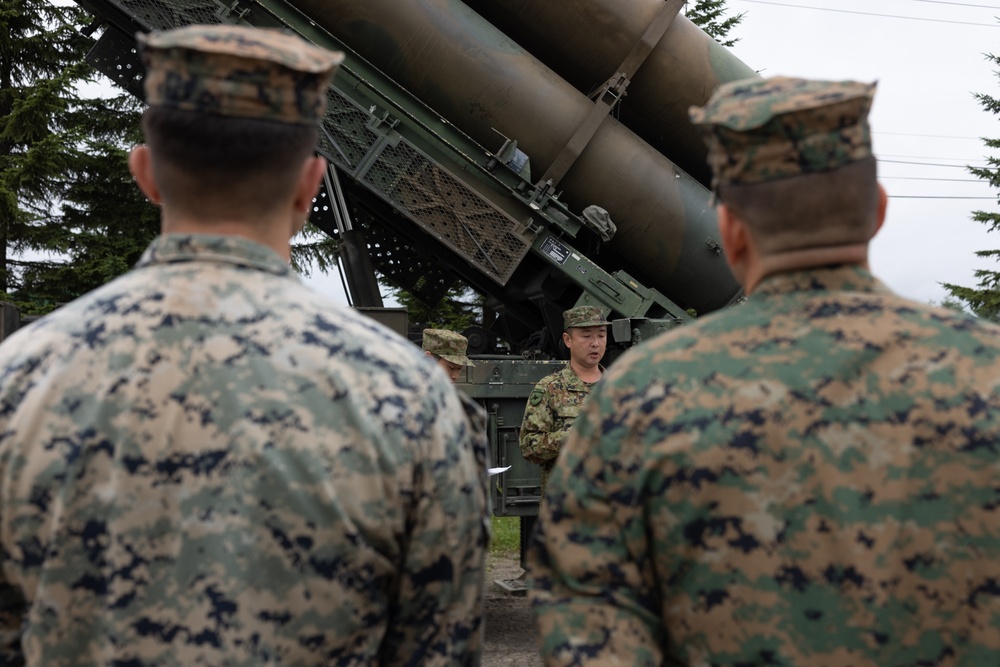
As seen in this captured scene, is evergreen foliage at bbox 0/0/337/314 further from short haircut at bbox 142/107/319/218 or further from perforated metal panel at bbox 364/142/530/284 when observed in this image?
short haircut at bbox 142/107/319/218

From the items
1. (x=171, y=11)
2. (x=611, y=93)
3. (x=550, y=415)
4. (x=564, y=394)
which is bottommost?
(x=550, y=415)

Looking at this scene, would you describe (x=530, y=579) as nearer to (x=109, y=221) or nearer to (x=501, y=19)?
(x=501, y=19)

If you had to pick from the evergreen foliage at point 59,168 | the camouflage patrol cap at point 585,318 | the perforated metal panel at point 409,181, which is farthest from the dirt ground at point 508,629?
the evergreen foliage at point 59,168

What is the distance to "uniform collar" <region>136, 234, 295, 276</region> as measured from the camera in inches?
59.0

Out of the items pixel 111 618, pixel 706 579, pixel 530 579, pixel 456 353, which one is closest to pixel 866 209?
pixel 706 579

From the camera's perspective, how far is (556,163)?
736cm

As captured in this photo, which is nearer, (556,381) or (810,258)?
(810,258)

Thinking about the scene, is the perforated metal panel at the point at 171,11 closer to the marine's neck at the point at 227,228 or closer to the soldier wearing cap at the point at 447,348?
the soldier wearing cap at the point at 447,348

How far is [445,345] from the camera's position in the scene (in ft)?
19.1

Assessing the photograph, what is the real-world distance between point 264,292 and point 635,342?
5.81m

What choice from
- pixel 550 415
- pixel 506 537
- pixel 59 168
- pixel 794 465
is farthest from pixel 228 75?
pixel 59 168

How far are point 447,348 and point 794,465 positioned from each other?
14.4 feet

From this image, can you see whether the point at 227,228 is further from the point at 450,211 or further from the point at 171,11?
the point at 171,11

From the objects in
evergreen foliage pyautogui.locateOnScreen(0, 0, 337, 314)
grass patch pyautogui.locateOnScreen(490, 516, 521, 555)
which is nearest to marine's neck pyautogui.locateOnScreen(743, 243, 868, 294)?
grass patch pyautogui.locateOnScreen(490, 516, 521, 555)
